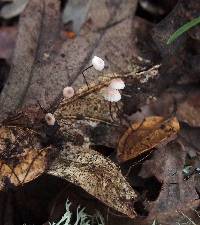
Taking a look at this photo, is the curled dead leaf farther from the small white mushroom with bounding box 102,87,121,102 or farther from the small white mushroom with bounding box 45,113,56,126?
the small white mushroom with bounding box 102,87,121,102

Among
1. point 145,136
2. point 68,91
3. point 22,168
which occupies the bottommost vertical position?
point 145,136

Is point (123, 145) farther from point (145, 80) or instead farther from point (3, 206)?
point (3, 206)

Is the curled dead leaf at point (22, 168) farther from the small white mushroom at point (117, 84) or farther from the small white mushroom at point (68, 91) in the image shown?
the small white mushroom at point (117, 84)

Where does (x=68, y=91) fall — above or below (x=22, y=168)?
above

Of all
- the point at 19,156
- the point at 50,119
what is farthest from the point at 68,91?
the point at 19,156

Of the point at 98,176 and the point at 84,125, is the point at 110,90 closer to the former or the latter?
the point at 84,125

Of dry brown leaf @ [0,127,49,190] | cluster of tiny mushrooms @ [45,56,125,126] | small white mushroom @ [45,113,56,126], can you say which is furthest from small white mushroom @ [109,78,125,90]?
dry brown leaf @ [0,127,49,190]

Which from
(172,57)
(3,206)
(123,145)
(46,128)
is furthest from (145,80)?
(3,206)
